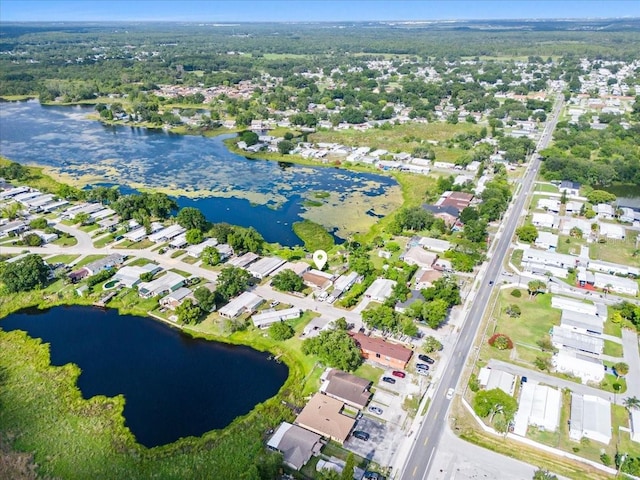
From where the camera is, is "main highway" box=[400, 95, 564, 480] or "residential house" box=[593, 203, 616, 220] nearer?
"main highway" box=[400, 95, 564, 480]

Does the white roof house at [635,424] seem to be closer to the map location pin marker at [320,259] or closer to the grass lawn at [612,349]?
the grass lawn at [612,349]

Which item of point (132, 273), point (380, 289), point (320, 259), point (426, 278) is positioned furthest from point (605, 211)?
point (132, 273)

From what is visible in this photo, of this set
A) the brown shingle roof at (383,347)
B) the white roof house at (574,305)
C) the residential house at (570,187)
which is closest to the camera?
the brown shingle roof at (383,347)

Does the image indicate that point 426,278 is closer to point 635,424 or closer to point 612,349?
point 612,349

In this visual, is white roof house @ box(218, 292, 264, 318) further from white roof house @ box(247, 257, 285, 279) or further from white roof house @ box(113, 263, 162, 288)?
white roof house @ box(113, 263, 162, 288)

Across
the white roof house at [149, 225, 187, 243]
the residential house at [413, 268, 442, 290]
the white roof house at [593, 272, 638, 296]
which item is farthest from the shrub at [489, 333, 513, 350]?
the white roof house at [149, 225, 187, 243]

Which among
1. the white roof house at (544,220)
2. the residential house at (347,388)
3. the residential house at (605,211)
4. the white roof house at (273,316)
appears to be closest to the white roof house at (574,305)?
the white roof house at (544,220)

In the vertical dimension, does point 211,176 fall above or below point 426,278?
below
